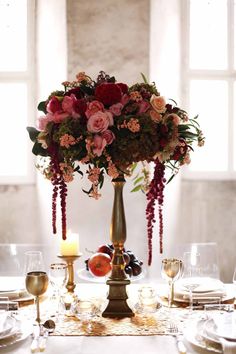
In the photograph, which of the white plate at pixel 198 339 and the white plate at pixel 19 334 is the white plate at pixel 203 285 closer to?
the white plate at pixel 198 339

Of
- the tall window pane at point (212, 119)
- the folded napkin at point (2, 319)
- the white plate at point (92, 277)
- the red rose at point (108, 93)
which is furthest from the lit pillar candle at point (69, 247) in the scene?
the tall window pane at point (212, 119)

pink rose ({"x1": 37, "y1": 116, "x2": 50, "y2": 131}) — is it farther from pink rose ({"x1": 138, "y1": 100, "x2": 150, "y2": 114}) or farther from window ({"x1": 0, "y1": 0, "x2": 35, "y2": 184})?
window ({"x1": 0, "y1": 0, "x2": 35, "y2": 184})

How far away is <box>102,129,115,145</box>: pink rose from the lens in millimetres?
1628

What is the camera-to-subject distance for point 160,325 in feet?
5.43

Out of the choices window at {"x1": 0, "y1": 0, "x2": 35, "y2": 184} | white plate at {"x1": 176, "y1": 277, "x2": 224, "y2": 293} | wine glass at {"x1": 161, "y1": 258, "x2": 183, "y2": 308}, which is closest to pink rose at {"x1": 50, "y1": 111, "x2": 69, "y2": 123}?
wine glass at {"x1": 161, "y1": 258, "x2": 183, "y2": 308}

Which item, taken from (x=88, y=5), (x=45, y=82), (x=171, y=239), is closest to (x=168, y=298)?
(x=171, y=239)

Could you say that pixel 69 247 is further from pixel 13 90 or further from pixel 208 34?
pixel 208 34

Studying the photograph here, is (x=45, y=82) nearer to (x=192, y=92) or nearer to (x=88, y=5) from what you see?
(x=88, y=5)

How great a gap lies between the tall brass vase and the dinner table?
0.13 feet

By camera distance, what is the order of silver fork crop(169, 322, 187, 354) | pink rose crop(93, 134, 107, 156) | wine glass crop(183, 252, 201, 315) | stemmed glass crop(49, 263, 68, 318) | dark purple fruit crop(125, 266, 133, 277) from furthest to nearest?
dark purple fruit crop(125, 266, 133, 277), wine glass crop(183, 252, 201, 315), stemmed glass crop(49, 263, 68, 318), pink rose crop(93, 134, 107, 156), silver fork crop(169, 322, 187, 354)

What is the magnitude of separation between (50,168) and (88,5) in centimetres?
179

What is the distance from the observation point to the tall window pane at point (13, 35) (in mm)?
3395

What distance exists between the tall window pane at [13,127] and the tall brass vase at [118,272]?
1694 mm

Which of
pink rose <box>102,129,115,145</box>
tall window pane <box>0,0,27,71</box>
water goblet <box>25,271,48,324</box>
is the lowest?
water goblet <box>25,271,48,324</box>
